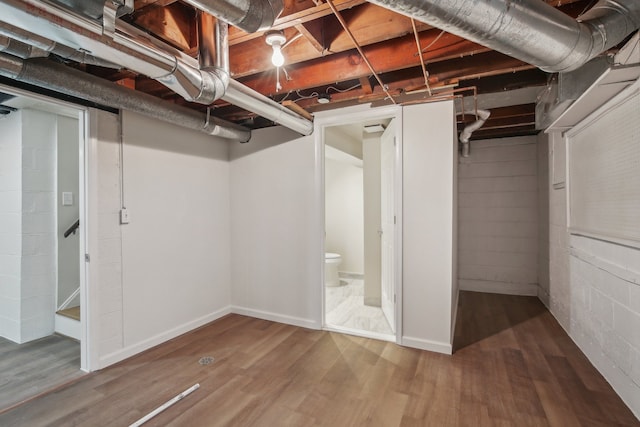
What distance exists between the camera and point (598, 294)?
232cm

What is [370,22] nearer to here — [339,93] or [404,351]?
[339,93]

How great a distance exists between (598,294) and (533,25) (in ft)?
6.98

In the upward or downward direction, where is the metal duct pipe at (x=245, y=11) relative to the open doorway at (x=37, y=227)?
upward

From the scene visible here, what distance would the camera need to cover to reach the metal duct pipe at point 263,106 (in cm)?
206

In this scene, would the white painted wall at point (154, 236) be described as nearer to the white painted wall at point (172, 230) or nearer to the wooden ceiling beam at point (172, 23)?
the white painted wall at point (172, 230)

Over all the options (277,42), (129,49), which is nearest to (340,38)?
(277,42)

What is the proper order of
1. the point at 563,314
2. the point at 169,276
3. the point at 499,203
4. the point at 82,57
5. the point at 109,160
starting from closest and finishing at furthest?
the point at 82,57 < the point at 109,160 < the point at 169,276 < the point at 563,314 < the point at 499,203

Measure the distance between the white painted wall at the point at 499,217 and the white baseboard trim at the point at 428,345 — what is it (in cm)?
233

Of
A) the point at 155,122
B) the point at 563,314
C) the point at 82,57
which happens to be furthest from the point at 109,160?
the point at 563,314

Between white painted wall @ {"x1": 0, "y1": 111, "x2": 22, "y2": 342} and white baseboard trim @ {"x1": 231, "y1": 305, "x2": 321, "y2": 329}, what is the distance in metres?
2.02

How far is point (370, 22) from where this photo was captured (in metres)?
1.76

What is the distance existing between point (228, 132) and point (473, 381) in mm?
3013

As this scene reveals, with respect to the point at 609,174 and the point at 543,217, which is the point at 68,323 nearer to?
the point at 609,174

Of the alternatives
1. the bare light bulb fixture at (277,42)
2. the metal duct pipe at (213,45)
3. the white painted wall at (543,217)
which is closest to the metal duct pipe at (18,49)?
the metal duct pipe at (213,45)
